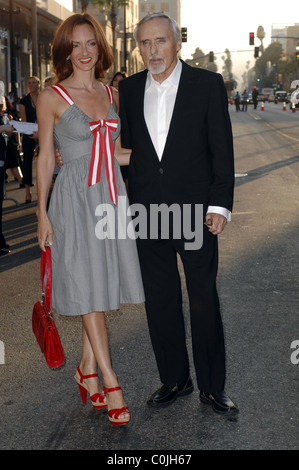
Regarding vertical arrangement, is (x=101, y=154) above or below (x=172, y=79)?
below

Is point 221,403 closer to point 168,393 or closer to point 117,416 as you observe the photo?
point 168,393

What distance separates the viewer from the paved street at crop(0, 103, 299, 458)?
11.7 ft

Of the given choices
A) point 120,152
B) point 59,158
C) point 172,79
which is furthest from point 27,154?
point 172,79

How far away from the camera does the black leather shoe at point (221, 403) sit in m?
3.82

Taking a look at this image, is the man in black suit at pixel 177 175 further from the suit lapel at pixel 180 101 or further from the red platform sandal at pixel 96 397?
the red platform sandal at pixel 96 397

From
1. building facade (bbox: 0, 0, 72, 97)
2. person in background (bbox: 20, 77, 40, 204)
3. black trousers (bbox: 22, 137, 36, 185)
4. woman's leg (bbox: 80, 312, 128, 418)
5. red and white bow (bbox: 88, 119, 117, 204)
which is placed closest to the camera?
red and white bow (bbox: 88, 119, 117, 204)

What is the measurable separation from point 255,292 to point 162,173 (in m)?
2.79

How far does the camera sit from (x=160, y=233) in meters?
3.86

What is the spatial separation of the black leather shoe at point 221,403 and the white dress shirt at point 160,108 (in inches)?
37.9

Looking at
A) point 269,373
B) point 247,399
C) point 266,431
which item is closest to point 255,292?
point 269,373

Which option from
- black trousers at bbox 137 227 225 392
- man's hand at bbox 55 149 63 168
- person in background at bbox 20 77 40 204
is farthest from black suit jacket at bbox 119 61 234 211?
person in background at bbox 20 77 40 204

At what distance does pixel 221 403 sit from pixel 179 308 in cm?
56

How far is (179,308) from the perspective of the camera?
Result: 13.1 feet

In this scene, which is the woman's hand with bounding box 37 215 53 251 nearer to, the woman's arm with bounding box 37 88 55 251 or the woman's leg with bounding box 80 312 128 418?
the woman's arm with bounding box 37 88 55 251
